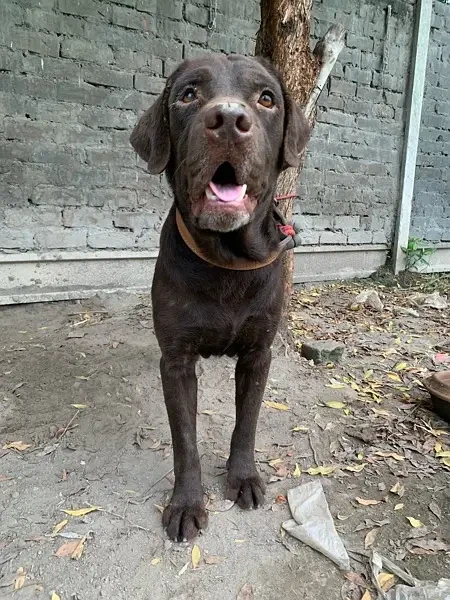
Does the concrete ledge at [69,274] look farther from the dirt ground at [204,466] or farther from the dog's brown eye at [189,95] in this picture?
the dog's brown eye at [189,95]

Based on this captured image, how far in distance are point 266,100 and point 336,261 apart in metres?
4.62

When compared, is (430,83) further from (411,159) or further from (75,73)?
(75,73)

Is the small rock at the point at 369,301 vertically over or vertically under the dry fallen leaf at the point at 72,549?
over

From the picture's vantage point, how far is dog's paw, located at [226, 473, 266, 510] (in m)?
2.20

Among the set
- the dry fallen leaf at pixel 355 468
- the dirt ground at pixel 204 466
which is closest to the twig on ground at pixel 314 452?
the dirt ground at pixel 204 466

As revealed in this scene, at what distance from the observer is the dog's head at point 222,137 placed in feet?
5.36

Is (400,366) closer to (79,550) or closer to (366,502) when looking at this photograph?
(366,502)

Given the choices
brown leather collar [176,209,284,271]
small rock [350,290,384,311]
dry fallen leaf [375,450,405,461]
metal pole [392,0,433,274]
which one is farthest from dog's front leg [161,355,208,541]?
metal pole [392,0,433,274]

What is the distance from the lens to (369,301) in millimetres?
5441

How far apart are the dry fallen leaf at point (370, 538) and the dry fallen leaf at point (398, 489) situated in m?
0.30

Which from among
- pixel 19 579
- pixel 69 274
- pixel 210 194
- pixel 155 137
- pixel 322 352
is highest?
pixel 155 137

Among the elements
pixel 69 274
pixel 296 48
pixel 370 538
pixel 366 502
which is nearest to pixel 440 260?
pixel 296 48

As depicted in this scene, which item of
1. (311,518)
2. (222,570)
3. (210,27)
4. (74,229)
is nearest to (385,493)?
(311,518)

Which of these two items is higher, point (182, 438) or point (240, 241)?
point (240, 241)
